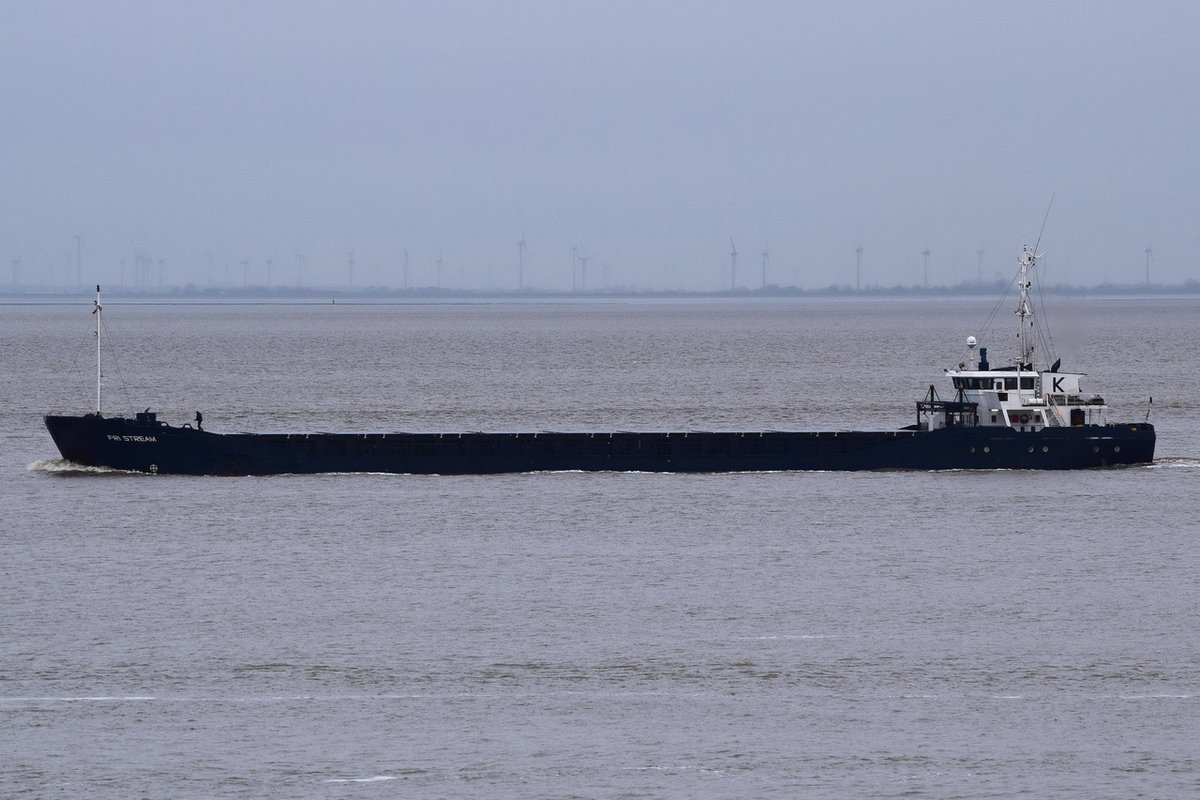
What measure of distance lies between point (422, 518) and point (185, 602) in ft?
56.8

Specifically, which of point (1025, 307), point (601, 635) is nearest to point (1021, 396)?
point (1025, 307)

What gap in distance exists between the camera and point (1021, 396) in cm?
8006

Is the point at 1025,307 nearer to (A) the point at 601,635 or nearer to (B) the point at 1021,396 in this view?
(B) the point at 1021,396

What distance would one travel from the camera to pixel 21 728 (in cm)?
3850

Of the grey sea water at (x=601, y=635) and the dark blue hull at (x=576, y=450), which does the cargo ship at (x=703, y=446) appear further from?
the grey sea water at (x=601, y=635)

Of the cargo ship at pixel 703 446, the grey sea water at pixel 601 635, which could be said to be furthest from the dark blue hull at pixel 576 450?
the grey sea water at pixel 601 635

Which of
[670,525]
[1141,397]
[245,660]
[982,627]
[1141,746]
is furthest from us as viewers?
[1141,397]

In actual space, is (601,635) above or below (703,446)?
below

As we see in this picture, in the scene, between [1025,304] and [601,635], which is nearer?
[601,635]

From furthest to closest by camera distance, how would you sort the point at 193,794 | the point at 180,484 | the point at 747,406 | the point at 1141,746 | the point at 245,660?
the point at 747,406
the point at 180,484
the point at 245,660
the point at 1141,746
the point at 193,794

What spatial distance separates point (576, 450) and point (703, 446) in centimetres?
604

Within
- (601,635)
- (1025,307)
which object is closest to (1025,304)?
(1025,307)

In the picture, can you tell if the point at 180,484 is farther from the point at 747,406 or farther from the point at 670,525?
the point at 747,406

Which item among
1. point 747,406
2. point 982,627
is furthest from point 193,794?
point 747,406
